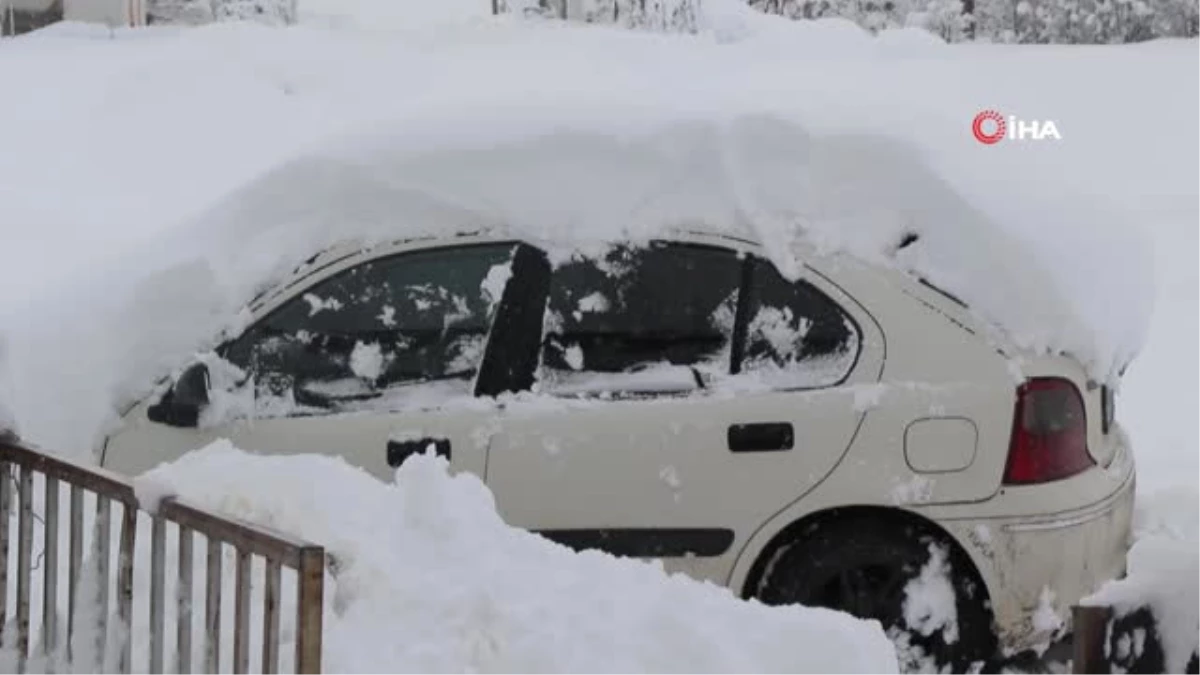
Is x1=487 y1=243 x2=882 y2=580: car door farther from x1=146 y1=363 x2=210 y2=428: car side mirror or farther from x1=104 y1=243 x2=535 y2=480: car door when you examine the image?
x1=146 y1=363 x2=210 y2=428: car side mirror

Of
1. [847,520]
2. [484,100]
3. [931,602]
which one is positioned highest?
[484,100]

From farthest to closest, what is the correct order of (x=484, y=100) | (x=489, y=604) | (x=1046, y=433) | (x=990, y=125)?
(x=990, y=125) < (x=484, y=100) < (x=1046, y=433) < (x=489, y=604)

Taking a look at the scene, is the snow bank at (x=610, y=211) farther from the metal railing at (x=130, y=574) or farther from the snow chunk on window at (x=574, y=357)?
the metal railing at (x=130, y=574)

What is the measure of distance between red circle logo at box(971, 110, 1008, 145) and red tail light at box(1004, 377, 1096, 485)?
33.2 feet

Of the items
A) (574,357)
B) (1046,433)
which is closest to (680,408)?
(574,357)

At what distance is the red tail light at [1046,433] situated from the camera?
16.6 feet

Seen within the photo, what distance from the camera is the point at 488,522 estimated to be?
3830 mm

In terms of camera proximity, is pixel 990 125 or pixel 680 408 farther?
pixel 990 125

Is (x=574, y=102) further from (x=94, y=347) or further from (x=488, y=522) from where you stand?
(x=488, y=522)

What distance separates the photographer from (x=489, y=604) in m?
3.59

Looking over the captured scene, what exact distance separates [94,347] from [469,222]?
1.28 meters

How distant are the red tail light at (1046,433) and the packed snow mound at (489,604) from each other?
136 centimetres

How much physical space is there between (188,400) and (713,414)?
161 centimetres

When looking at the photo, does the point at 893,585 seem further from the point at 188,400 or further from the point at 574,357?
the point at 188,400
